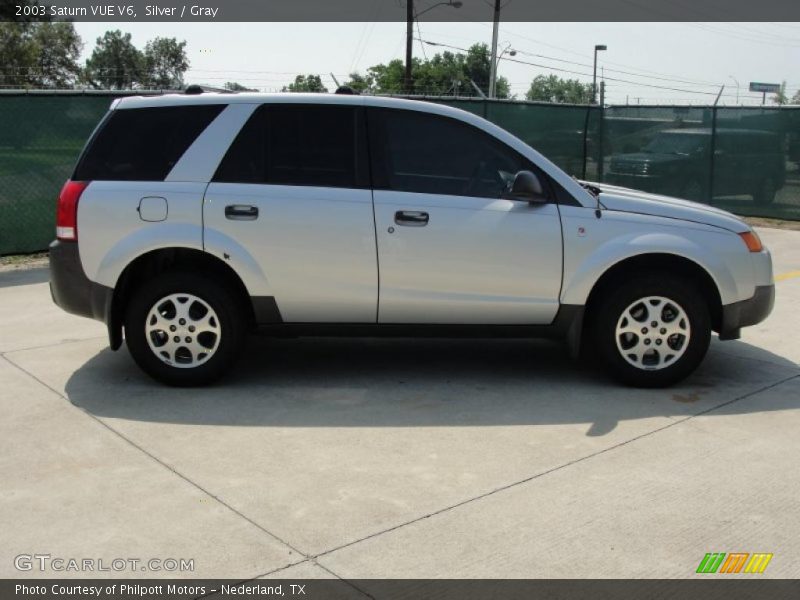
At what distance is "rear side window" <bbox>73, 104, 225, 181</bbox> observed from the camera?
18.5 ft

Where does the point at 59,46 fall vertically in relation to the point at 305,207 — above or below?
above

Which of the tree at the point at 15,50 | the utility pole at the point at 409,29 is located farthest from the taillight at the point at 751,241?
the tree at the point at 15,50

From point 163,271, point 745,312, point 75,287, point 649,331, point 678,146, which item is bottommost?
point 649,331

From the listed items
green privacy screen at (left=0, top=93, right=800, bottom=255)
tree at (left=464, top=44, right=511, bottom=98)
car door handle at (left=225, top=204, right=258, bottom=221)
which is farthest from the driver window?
tree at (left=464, top=44, right=511, bottom=98)

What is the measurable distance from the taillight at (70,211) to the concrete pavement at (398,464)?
39.8 inches

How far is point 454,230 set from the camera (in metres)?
5.59

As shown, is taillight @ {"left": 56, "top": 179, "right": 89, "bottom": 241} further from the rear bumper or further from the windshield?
the windshield

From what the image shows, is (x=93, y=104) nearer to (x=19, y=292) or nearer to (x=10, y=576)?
(x=19, y=292)

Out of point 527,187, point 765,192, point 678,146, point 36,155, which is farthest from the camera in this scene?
point 678,146

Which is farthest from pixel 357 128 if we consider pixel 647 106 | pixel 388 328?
pixel 647 106

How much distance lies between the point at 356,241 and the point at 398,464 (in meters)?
1.62

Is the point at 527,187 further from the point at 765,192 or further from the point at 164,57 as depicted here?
the point at 164,57

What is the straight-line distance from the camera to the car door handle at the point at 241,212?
18.1ft
